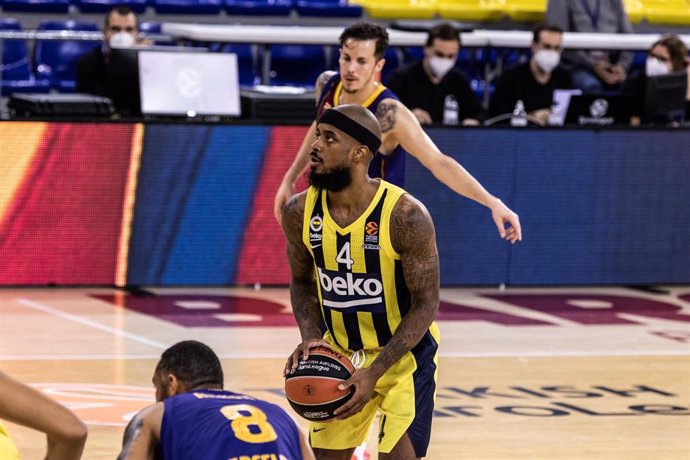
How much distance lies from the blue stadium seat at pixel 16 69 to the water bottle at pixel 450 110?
441cm

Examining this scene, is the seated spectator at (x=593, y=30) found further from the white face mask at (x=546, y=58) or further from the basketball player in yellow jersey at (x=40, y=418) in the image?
the basketball player in yellow jersey at (x=40, y=418)

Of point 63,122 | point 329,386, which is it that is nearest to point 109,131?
point 63,122

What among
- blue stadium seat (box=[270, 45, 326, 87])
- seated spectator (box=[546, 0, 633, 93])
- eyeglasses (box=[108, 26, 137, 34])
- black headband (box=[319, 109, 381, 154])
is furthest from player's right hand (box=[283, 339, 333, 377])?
blue stadium seat (box=[270, 45, 326, 87])

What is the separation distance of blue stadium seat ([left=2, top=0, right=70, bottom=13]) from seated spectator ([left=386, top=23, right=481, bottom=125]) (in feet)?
15.0

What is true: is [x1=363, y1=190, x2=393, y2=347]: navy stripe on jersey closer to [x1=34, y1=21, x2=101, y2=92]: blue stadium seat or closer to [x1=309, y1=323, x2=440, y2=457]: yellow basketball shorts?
[x1=309, y1=323, x2=440, y2=457]: yellow basketball shorts

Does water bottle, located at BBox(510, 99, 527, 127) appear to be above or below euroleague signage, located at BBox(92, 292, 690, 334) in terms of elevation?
above

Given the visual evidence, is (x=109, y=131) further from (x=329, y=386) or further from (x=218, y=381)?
(x=218, y=381)

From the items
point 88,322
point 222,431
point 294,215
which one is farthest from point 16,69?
point 222,431

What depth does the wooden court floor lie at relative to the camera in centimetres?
770

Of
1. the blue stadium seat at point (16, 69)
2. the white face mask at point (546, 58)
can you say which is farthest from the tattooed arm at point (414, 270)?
the blue stadium seat at point (16, 69)

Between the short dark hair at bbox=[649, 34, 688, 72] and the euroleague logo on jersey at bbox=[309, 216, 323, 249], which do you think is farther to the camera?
the short dark hair at bbox=[649, 34, 688, 72]

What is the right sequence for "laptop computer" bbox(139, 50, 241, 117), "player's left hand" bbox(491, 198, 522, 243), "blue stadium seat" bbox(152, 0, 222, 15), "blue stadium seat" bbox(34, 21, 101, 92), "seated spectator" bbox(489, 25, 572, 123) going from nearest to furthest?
1. "player's left hand" bbox(491, 198, 522, 243)
2. "laptop computer" bbox(139, 50, 241, 117)
3. "seated spectator" bbox(489, 25, 572, 123)
4. "blue stadium seat" bbox(34, 21, 101, 92)
5. "blue stadium seat" bbox(152, 0, 222, 15)

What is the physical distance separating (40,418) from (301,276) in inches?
86.7

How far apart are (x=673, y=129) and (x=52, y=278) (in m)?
5.34
